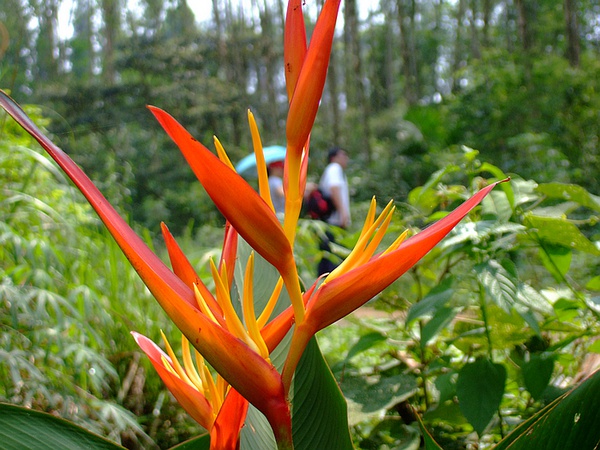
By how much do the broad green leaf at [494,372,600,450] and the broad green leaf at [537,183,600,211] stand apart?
0.54 meters

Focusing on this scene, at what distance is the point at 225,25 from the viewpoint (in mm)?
24766

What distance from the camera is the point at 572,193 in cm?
114

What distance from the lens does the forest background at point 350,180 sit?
123cm

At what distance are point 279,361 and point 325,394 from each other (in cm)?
8

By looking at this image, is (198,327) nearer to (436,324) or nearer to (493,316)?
(436,324)

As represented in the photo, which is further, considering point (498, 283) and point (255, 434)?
point (498, 283)

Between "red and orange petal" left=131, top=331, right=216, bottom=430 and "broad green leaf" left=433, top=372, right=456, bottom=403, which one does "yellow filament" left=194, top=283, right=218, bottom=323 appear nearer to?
"red and orange petal" left=131, top=331, right=216, bottom=430

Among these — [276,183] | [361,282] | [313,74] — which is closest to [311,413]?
[361,282]

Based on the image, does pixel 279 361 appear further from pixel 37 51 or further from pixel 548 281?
pixel 37 51

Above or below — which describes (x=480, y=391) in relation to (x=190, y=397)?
below

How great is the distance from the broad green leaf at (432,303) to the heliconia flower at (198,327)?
0.61m

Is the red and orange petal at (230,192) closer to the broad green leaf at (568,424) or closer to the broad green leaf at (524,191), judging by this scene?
the broad green leaf at (568,424)

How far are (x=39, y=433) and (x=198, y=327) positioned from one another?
0.24 m

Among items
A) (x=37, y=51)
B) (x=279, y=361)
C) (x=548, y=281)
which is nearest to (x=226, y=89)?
(x=548, y=281)
